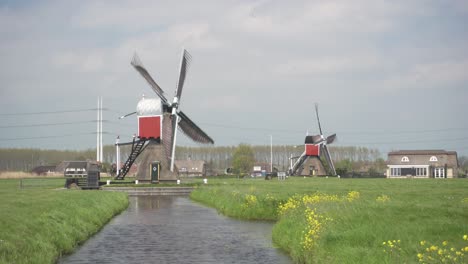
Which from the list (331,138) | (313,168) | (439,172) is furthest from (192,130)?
(439,172)

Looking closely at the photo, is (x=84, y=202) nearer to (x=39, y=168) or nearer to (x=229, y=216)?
(x=229, y=216)

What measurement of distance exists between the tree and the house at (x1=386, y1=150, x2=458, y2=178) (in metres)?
36.6

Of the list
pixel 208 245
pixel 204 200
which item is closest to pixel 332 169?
pixel 204 200

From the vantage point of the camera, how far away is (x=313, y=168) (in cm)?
Result: 11556

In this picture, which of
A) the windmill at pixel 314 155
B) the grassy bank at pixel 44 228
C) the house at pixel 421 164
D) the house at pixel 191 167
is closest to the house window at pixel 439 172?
the house at pixel 421 164

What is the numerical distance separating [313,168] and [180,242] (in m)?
95.0

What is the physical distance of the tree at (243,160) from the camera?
138 meters

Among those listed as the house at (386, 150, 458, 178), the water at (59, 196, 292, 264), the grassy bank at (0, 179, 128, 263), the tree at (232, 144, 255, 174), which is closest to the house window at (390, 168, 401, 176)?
the house at (386, 150, 458, 178)

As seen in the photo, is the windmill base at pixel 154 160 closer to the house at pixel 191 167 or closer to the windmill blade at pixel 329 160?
the windmill blade at pixel 329 160

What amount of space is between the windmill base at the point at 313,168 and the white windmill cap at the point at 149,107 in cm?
5326

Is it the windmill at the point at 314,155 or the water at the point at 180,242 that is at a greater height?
the windmill at the point at 314,155

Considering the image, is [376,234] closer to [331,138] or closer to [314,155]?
[314,155]

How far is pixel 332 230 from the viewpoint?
1617 cm

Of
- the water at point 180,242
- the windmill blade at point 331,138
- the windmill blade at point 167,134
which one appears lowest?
the water at point 180,242
